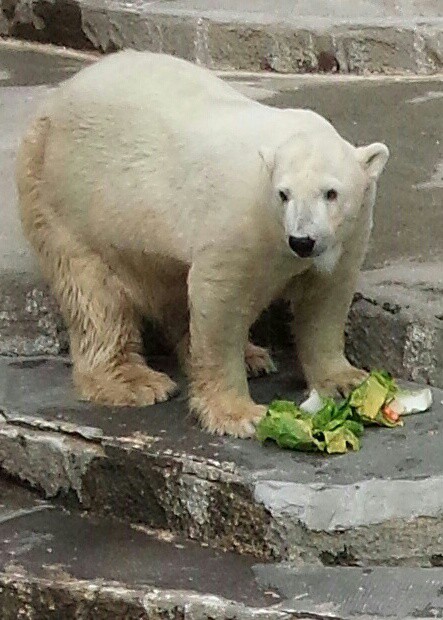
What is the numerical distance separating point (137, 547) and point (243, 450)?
0.98 ft

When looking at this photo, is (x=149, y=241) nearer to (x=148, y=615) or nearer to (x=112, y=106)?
(x=112, y=106)

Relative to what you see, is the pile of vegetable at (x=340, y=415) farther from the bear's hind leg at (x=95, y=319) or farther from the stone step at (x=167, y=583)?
the bear's hind leg at (x=95, y=319)

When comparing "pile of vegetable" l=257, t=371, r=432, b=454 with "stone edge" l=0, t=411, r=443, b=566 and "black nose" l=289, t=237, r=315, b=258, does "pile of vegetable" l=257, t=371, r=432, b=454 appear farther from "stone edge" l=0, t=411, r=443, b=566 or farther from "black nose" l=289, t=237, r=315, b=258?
"black nose" l=289, t=237, r=315, b=258

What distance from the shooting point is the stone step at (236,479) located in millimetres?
2691

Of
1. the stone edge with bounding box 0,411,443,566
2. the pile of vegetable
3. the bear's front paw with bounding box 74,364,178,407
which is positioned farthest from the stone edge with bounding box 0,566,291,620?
the bear's front paw with bounding box 74,364,178,407

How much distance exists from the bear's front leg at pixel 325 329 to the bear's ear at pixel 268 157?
339mm

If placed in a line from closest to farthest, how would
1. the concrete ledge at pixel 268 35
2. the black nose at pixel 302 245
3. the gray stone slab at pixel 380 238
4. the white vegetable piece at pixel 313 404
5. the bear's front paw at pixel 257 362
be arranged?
the black nose at pixel 302 245
the white vegetable piece at pixel 313 404
the gray stone slab at pixel 380 238
the bear's front paw at pixel 257 362
the concrete ledge at pixel 268 35

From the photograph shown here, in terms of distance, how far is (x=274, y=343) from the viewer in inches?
141

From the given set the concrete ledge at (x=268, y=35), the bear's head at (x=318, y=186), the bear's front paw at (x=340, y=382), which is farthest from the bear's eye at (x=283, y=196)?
the concrete ledge at (x=268, y=35)

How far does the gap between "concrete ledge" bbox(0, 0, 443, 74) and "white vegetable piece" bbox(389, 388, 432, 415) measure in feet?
9.89

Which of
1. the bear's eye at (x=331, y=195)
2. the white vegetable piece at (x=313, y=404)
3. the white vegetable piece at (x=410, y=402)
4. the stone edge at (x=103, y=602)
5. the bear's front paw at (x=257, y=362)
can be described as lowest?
the stone edge at (x=103, y=602)

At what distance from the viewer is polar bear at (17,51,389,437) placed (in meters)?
2.84

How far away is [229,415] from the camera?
3.03 meters

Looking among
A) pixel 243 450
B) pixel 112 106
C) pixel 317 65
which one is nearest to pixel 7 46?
pixel 317 65
